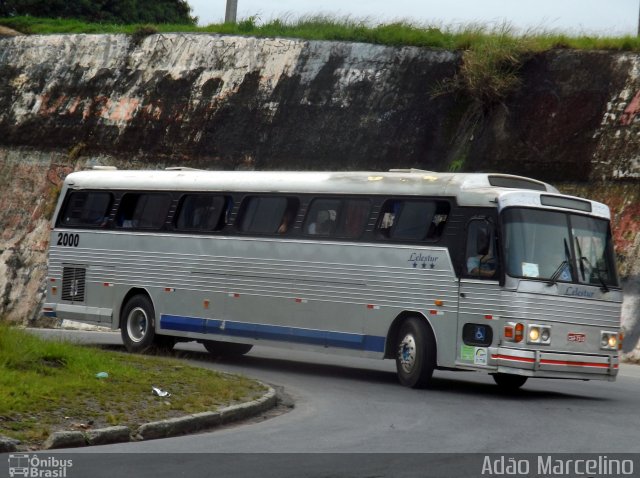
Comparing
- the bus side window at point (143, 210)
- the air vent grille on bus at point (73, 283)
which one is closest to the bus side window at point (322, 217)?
the bus side window at point (143, 210)

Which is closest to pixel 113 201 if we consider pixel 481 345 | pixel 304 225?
pixel 304 225

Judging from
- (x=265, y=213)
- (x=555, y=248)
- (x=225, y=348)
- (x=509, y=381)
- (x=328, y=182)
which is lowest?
(x=509, y=381)

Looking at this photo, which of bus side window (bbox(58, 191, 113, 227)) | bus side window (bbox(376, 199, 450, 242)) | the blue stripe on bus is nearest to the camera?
bus side window (bbox(376, 199, 450, 242))

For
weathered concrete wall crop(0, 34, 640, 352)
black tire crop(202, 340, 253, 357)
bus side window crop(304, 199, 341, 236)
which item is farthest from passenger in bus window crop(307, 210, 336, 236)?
weathered concrete wall crop(0, 34, 640, 352)

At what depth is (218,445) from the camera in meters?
11.3

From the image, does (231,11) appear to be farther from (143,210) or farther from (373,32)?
(143,210)

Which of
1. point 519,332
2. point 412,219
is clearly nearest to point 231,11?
point 412,219

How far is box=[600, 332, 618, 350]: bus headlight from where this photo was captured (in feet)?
54.2

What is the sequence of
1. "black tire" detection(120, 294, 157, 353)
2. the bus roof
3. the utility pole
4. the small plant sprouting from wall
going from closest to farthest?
1. the bus roof
2. "black tire" detection(120, 294, 157, 353)
3. the small plant sprouting from wall
4. the utility pole

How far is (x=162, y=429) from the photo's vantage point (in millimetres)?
11781

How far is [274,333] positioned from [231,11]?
23607 mm

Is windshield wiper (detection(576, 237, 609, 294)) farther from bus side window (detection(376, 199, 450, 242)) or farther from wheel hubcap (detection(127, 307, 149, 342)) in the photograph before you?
wheel hubcap (detection(127, 307, 149, 342))

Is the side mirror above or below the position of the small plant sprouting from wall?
below

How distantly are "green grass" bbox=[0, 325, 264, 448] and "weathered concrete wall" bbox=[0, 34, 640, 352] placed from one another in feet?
39.4
